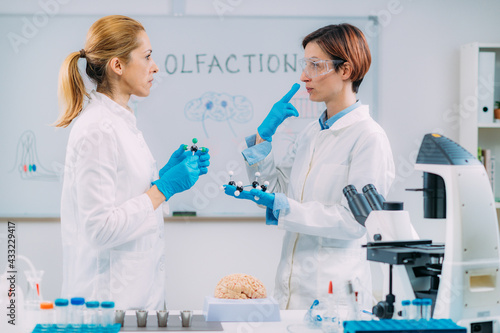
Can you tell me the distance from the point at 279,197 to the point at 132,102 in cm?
152

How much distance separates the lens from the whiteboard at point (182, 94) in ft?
10.1

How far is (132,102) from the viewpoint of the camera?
311cm

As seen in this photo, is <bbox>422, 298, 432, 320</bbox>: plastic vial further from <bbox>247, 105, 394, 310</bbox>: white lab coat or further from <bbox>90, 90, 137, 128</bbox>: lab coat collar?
<bbox>90, 90, 137, 128</bbox>: lab coat collar

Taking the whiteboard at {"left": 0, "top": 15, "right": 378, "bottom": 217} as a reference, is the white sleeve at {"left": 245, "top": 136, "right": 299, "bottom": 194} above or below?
below

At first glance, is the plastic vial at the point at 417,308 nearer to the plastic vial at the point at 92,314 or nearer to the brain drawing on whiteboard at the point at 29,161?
the plastic vial at the point at 92,314

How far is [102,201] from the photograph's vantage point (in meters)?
1.56

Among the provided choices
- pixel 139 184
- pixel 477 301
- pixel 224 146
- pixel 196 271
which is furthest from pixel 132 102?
pixel 477 301

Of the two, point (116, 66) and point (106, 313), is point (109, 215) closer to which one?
point (106, 313)

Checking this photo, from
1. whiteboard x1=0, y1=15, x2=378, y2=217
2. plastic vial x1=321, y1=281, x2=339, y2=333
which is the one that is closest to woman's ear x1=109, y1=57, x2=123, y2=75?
plastic vial x1=321, y1=281, x2=339, y2=333

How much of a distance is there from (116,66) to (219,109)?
1394 mm

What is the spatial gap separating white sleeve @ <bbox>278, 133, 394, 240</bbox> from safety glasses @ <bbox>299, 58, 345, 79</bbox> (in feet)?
1.00

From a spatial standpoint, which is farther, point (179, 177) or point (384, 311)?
Answer: point (179, 177)

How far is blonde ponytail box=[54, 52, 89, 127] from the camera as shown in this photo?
1.76m

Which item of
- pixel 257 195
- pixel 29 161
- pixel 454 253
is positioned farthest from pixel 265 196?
pixel 29 161
